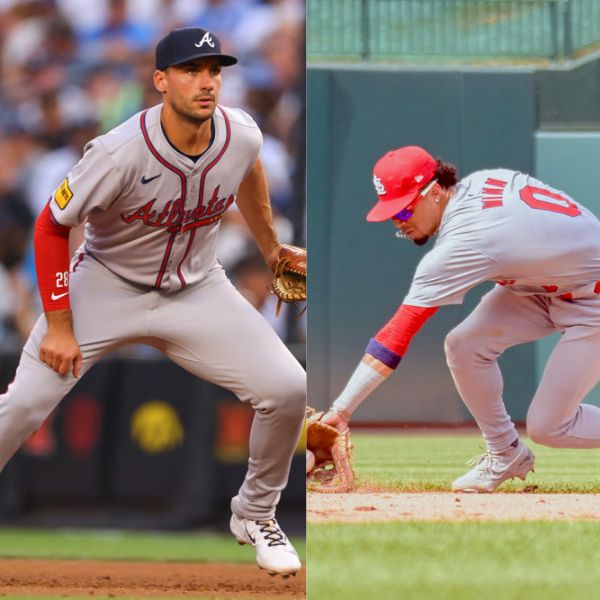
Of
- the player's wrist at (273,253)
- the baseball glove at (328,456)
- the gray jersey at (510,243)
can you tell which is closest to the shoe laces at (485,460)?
the baseball glove at (328,456)

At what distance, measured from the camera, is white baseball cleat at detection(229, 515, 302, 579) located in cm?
313

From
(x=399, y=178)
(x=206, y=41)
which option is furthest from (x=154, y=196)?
(x=399, y=178)

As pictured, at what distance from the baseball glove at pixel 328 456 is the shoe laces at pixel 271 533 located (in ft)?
0.53

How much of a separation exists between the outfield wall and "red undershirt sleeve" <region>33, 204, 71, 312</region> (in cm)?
74

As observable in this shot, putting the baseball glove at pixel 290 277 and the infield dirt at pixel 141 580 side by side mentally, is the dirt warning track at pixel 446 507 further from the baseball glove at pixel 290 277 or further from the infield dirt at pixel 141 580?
the baseball glove at pixel 290 277

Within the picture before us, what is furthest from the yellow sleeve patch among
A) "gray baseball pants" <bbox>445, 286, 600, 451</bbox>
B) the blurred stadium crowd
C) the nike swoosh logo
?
the blurred stadium crowd

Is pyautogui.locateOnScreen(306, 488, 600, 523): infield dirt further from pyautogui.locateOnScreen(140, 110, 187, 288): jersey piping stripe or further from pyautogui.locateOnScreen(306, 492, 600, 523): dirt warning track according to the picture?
pyautogui.locateOnScreen(140, 110, 187, 288): jersey piping stripe

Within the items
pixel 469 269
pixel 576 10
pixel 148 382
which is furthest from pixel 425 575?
pixel 148 382

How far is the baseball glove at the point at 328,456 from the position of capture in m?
3.10

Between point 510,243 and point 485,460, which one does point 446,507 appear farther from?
point 510,243

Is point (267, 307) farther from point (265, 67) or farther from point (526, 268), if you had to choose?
point (526, 268)

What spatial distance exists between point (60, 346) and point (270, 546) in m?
0.87

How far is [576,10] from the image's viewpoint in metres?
3.25

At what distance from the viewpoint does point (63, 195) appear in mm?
2916
